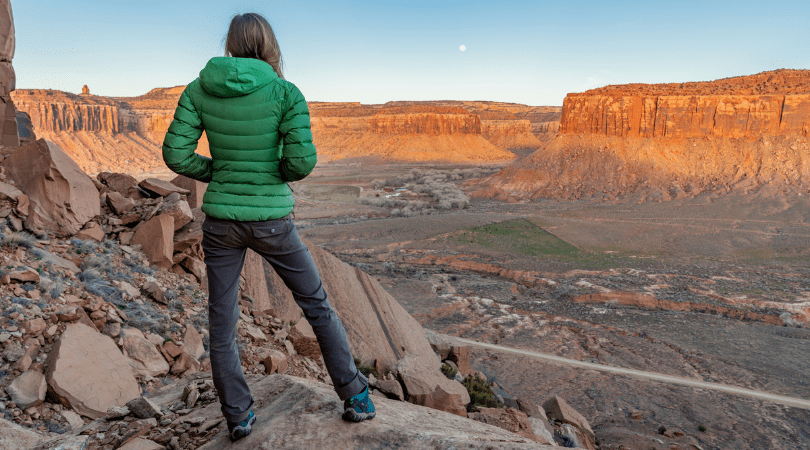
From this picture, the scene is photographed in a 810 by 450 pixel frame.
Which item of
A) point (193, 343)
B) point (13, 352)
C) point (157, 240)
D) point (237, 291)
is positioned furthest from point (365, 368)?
point (237, 291)

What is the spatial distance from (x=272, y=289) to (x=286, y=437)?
486 centimetres

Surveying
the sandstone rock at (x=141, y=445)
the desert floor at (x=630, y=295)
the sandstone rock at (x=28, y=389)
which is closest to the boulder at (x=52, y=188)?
the sandstone rock at (x=28, y=389)

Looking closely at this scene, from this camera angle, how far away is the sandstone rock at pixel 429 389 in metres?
5.68

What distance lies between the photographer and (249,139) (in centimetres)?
255

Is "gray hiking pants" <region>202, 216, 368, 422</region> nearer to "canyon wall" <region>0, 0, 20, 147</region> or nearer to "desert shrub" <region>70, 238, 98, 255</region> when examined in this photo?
"desert shrub" <region>70, 238, 98, 255</region>

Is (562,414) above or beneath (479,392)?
beneath

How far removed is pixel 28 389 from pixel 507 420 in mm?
4920

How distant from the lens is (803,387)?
44.9 feet

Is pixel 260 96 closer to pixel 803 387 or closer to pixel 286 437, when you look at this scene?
pixel 286 437

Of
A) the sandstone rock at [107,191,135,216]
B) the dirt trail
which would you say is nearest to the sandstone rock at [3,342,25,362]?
the sandstone rock at [107,191,135,216]

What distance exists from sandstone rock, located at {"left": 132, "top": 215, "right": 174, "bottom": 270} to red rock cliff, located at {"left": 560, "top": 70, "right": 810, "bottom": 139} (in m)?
54.7

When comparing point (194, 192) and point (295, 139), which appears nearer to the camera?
Result: point (295, 139)

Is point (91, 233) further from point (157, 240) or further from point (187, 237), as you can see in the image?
point (187, 237)

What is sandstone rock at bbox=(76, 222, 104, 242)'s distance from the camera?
5891mm
